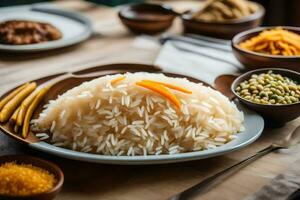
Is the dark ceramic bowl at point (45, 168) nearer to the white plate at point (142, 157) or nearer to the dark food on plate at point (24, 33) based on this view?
the white plate at point (142, 157)

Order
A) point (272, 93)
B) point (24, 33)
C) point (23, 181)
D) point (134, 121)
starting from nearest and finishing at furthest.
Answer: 1. point (23, 181)
2. point (134, 121)
3. point (272, 93)
4. point (24, 33)

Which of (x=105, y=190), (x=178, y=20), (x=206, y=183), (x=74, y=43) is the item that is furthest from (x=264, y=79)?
(x=178, y=20)

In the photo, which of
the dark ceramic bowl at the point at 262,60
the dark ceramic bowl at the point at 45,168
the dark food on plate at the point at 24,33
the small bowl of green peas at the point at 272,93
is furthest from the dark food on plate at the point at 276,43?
the dark ceramic bowl at the point at 45,168

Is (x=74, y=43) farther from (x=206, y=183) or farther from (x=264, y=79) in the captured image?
(x=206, y=183)

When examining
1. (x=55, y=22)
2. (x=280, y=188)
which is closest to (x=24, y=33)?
(x=55, y=22)

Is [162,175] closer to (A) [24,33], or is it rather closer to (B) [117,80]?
(B) [117,80]
